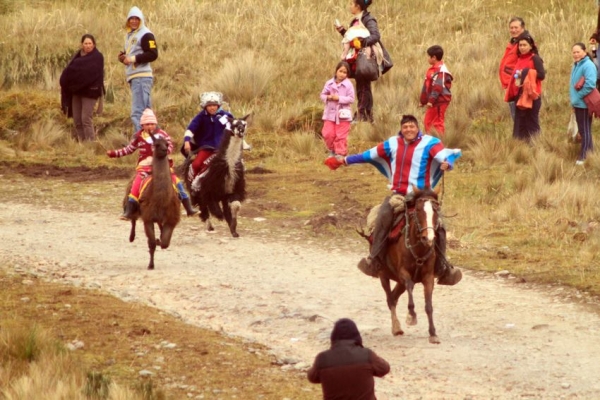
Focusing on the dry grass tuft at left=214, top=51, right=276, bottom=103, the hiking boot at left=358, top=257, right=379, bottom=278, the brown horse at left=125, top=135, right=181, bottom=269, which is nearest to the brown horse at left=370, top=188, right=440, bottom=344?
the hiking boot at left=358, top=257, right=379, bottom=278

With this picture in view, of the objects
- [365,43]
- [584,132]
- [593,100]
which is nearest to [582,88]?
[593,100]

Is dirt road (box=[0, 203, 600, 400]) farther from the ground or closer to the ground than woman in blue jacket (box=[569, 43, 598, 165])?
closer to the ground

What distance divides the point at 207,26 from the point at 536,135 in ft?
43.7

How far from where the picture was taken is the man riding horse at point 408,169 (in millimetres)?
11172

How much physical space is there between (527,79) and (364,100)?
13.1ft

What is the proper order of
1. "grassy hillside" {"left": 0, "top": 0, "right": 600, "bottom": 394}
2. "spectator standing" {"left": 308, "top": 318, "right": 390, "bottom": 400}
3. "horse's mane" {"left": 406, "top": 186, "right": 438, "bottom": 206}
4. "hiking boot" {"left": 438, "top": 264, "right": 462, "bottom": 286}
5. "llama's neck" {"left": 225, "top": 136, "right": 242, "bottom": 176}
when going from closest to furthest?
"spectator standing" {"left": 308, "top": 318, "right": 390, "bottom": 400}, "horse's mane" {"left": 406, "top": 186, "right": 438, "bottom": 206}, "hiking boot" {"left": 438, "top": 264, "right": 462, "bottom": 286}, "llama's neck" {"left": 225, "top": 136, "right": 242, "bottom": 176}, "grassy hillside" {"left": 0, "top": 0, "right": 600, "bottom": 394}

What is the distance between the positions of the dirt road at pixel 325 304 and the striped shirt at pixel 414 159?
4.07ft

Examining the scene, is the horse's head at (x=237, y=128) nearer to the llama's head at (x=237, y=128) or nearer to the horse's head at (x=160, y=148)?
the llama's head at (x=237, y=128)

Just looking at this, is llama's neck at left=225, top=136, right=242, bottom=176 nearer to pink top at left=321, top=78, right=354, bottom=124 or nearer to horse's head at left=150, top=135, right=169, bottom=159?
horse's head at left=150, top=135, right=169, bottom=159

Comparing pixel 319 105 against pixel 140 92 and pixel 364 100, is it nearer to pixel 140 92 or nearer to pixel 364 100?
pixel 364 100

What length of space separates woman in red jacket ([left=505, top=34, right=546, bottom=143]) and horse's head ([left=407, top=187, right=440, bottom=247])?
9.23m

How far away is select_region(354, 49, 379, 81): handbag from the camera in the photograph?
21.7 m

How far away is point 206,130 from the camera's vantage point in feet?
52.4

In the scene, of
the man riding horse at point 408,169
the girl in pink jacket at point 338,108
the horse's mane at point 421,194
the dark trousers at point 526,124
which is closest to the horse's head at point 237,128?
the man riding horse at point 408,169
